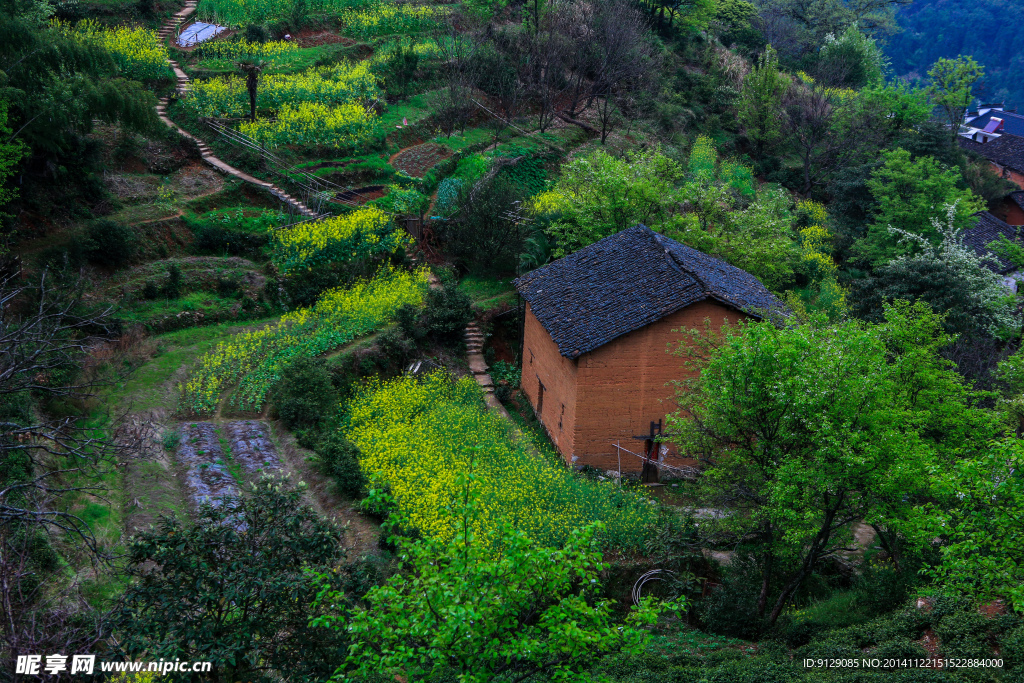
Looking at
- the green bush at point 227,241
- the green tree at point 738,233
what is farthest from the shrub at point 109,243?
the green tree at point 738,233

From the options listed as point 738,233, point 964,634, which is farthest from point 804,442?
point 738,233

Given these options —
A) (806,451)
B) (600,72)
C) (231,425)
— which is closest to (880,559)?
(806,451)

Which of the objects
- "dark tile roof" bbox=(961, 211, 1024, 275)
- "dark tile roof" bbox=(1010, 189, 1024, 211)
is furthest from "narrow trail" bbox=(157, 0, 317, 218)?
"dark tile roof" bbox=(1010, 189, 1024, 211)

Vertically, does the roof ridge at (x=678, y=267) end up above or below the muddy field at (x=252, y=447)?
above

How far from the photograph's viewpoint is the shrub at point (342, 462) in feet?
62.0

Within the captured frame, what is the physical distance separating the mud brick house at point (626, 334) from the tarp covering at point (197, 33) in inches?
1223

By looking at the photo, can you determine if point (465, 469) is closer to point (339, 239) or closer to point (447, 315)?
point (447, 315)

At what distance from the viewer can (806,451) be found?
15.4 m

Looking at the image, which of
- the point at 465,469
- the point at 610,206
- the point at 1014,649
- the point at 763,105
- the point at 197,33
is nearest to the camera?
the point at 1014,649

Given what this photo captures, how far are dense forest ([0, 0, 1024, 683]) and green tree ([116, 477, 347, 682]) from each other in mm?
56

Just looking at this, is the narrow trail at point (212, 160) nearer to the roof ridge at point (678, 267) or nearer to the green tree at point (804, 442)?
the roof ridge at point (678, 267)

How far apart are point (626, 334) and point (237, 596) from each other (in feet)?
49.6

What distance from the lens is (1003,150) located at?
68.2 meters

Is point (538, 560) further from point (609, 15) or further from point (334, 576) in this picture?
point (609, 15)
